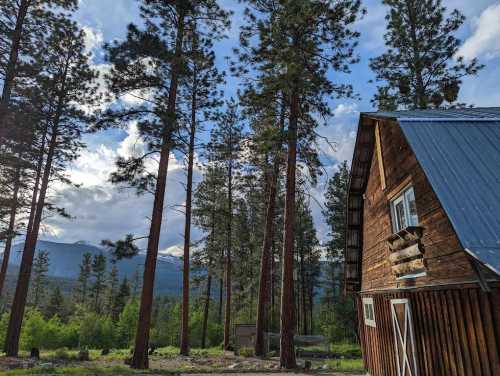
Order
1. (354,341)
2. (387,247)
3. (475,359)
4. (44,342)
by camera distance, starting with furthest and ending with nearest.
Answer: (44,342) → (354,341) → (387,247) → (475,359)

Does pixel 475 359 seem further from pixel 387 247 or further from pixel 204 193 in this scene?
pixel 204 193

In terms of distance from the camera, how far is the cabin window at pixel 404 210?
26.8 feet

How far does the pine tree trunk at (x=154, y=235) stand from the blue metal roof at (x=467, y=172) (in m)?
9.37

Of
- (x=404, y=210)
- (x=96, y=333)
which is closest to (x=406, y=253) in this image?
(x=404, y=210)

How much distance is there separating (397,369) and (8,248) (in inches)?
852

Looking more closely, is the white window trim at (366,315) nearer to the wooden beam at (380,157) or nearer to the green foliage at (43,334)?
the wooden beam at (380,157)

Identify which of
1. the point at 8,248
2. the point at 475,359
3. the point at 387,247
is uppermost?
the point at 8,248

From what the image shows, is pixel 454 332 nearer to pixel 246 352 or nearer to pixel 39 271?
pixel 246 352

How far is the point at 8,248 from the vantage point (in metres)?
20.7

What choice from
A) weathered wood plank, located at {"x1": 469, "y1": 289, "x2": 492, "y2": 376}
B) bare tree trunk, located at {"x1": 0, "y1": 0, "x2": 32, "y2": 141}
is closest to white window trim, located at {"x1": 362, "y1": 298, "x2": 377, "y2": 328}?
weathered wood plank, located at {"x1": 469, "y1": 289, "x2": 492, "y2": 376}

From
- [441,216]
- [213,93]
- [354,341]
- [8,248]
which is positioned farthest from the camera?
[354,341]

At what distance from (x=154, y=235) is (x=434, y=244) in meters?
9.83

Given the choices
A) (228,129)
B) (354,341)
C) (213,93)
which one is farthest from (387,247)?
(354,341)

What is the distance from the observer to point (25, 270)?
18172mm
